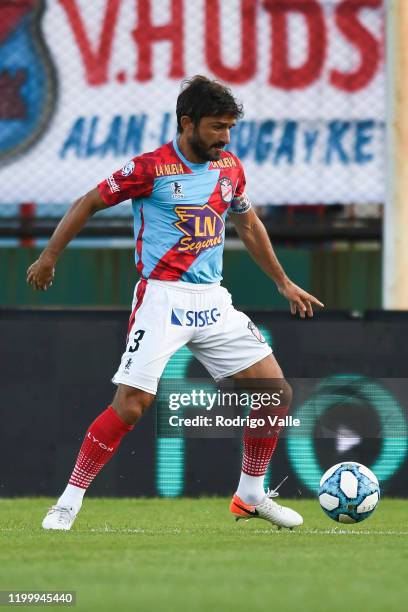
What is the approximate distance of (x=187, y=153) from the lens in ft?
23.7

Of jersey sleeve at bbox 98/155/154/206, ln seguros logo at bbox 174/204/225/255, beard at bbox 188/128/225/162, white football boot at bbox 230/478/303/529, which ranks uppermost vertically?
beard at bbox 188/128/225/162

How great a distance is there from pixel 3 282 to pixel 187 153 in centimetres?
436

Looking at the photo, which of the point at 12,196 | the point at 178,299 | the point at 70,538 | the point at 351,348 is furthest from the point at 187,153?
the point at 12,196

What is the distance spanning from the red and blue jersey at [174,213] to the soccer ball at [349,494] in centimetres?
115

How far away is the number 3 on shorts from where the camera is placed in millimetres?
7086

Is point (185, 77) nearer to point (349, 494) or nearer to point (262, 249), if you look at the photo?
point (262, 249)

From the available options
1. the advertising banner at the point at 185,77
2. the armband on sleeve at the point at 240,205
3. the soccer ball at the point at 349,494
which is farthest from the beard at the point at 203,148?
the advertising banner at the point at 185,77

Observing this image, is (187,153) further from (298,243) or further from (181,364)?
(298,243)

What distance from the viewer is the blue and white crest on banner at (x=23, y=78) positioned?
10586 millimetres

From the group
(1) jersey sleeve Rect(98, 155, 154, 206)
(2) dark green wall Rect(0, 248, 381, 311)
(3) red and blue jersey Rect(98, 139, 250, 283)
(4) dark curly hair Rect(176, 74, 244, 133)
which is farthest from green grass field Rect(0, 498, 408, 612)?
(2) dark green wall Rect(0, 248, 381, 311)

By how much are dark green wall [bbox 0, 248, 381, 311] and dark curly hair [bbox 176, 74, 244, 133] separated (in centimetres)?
385

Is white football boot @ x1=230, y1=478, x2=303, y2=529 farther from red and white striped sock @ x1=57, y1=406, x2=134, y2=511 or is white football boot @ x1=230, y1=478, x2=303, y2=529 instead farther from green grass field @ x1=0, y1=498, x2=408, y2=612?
red and white striped sock @ x1=57, y1=406, x2=134, y2=511

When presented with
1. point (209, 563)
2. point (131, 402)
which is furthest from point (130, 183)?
point (209, 563)

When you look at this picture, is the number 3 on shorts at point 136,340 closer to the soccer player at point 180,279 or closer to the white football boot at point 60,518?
the soccer player at point 180,279
